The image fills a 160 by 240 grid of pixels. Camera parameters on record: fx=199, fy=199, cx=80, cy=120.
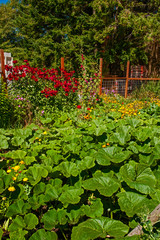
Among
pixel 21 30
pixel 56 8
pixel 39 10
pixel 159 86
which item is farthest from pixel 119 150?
pixel 21 30

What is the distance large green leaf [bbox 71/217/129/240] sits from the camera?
3.35ft

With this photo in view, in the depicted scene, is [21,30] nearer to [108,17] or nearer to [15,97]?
[108,17]

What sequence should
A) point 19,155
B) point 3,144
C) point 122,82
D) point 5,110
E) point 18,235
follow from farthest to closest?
point 122,82 → point 5,110 → point 3,144 → point 19,155 → point 18,235

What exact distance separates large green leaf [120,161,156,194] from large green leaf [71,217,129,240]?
329mm

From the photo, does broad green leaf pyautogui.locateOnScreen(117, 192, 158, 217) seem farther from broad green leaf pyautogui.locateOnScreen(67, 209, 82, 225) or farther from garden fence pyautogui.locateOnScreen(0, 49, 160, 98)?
garden fence pyautogui.locateOnScreen(0, 49, 160, 98)

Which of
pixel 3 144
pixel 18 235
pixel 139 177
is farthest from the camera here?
pixel 3 144

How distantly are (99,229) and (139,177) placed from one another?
0.55 metres

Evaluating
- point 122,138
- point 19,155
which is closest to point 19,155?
point 19,155

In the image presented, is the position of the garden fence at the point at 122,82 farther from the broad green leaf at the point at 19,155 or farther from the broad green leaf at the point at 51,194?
the broad green leaf at the point at 51,194

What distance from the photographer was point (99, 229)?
1.07 m

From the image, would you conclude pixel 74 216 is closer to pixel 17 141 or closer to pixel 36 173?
pixel 36 173

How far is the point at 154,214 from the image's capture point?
1037 millimetres

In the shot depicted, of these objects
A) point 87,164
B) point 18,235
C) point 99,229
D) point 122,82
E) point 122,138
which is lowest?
point 18,235

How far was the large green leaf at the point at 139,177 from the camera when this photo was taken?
1.34 meters
